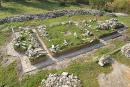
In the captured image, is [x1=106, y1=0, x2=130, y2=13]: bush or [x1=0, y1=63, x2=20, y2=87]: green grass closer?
[x1=0, y1=63, x2=20, y2=87]: green grass

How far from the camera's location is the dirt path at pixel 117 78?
34688mm

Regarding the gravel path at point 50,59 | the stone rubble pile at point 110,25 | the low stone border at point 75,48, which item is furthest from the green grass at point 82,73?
the stone rubble pile at point 110,25

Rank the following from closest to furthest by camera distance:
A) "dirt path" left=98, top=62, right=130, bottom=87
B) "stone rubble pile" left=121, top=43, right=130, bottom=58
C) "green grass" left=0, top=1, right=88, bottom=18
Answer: "dirt path" left=98, top=62, right=130, bottom=87
"stone rubble pile" left=121, top=43, right=130, bottom=58
"green grass" left=0, top=1, right=88, bottom=18

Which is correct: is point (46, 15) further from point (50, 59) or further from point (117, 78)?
point (117, 78)

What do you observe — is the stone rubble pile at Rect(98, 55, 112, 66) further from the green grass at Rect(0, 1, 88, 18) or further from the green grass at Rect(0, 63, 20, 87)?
the green grass at Rect(0, 1, 88, 18)

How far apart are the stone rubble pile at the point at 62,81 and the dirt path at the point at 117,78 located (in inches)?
124

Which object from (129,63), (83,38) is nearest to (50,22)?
(83,38)

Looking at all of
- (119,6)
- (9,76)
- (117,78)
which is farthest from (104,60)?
(119,6)

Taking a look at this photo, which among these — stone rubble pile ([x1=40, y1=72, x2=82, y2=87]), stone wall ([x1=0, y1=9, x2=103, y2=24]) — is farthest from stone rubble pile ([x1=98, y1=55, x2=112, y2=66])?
stone wall ([x1=0, y1=9, x2=103, y2=24])

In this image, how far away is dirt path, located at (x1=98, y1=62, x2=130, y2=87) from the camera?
3469cm

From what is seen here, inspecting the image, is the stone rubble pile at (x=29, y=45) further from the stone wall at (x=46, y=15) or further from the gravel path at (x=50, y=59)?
the stone wall at (x=46, y=15)

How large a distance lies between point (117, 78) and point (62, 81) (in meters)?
7.20

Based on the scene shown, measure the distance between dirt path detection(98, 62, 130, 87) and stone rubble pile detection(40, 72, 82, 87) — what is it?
3.15 m

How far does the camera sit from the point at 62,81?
3406 cm
